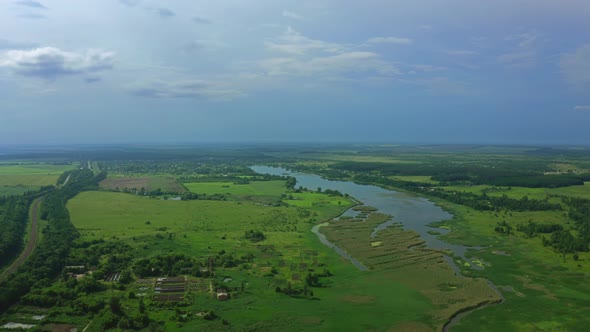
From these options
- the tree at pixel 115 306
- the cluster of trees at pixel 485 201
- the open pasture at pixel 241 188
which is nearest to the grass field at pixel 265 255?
the tree at pixel 115 306

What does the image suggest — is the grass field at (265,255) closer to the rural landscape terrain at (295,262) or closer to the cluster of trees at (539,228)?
the rural landscape terrain at (295,262)

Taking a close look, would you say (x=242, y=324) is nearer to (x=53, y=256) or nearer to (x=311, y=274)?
(x=311, y=274)

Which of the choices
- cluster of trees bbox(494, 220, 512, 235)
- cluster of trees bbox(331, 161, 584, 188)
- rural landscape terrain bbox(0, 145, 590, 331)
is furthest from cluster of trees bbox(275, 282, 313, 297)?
cluster of trees bbox(331, 161, 584, 188)

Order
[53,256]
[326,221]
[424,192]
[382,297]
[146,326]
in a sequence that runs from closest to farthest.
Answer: [146,326], [382,297], [53,256], [326,221], [424,192]

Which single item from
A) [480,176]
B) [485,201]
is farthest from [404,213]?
[480,176]

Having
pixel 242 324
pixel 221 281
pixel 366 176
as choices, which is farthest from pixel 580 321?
pixel 366 176

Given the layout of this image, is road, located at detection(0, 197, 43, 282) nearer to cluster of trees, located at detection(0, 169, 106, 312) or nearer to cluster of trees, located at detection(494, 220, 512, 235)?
cluster of trees, located at detection(0, 169, 106, 312)

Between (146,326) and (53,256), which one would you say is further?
(53,256)
